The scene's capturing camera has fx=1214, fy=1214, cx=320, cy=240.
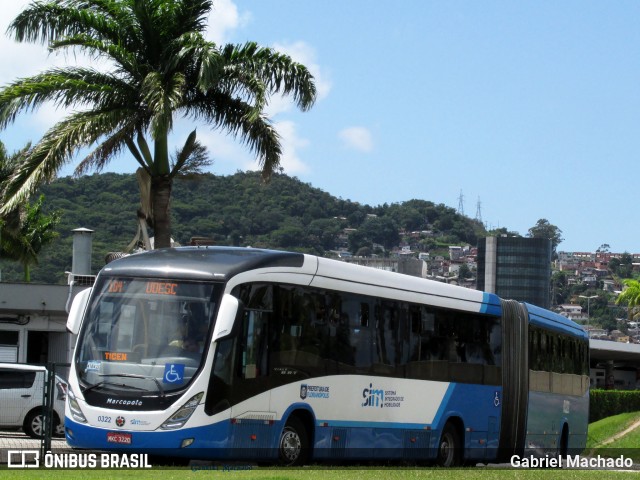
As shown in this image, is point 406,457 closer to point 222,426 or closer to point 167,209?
point 222,426

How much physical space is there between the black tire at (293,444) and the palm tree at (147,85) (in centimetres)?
877

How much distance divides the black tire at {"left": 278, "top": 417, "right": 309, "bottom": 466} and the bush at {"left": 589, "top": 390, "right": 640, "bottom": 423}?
3909 cm

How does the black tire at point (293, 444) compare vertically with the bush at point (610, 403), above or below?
above

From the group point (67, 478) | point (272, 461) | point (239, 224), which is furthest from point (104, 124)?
A: point (239, 224)

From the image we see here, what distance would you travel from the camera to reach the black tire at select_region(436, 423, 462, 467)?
881 inches

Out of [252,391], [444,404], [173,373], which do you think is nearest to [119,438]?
[173,373]

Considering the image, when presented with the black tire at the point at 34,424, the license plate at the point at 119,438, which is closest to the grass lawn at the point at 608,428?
the black tire at the point at 34,424

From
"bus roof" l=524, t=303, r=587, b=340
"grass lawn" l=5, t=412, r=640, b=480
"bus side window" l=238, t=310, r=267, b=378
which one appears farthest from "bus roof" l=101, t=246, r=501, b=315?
"bus roof" l=524, t=303, r=587, b=340

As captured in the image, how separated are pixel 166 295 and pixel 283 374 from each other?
211 centimetres

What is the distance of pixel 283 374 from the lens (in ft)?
57.1

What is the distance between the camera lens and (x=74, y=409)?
16.5 m

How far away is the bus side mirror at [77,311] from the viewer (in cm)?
1702

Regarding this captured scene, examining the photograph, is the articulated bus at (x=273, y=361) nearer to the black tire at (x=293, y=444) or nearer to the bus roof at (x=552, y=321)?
the black tire at (x=293, y=444)

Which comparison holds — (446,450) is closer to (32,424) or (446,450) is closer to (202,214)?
(32,424)
